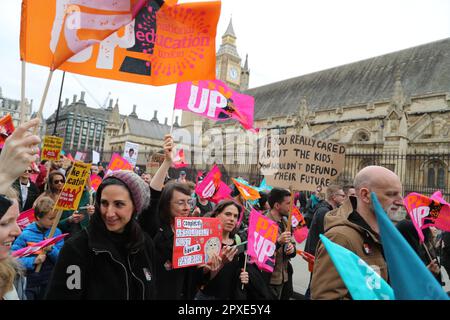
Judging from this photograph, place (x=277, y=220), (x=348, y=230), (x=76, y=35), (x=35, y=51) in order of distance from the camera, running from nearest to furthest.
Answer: (x=348, y=230) < (x=35, y=51) < (x=76, y=35) < (x=277, y=220)

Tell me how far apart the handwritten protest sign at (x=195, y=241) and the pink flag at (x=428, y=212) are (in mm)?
2939

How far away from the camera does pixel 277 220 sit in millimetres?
4402

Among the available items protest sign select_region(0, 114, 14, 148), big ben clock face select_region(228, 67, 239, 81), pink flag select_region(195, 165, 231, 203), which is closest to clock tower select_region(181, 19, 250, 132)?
big ben clock face select_region(228, 67, 239, 81)

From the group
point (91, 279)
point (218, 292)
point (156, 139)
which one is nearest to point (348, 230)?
point (218, 292)

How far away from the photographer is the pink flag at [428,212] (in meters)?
4.34

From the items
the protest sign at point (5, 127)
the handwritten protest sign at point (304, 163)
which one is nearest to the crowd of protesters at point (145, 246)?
the handwritten protest sign at point (304, 163)

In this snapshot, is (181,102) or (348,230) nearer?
(348,230)

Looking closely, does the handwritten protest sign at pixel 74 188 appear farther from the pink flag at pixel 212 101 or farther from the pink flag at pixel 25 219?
the pink flag at pixel 212 101

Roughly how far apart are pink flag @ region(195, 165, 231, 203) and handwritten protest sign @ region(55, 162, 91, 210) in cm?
364

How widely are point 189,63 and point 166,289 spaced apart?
8.39 ft

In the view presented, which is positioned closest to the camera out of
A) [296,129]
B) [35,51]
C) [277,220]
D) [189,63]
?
[35,51]

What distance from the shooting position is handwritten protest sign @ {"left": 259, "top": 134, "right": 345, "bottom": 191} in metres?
4.00

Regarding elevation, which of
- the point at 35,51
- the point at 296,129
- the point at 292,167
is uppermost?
the point at 296,129

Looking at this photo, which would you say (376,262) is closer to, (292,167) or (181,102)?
(292,167)
